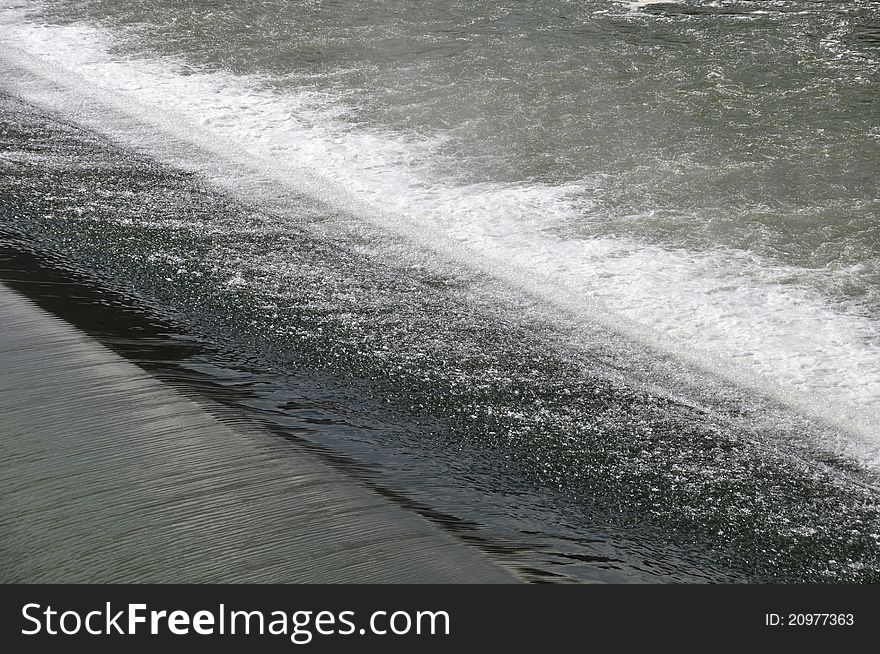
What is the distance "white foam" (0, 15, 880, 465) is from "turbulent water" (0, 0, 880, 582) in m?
0.02

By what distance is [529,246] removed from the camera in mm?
3920

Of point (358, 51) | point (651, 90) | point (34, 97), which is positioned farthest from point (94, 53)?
point (651, 90)

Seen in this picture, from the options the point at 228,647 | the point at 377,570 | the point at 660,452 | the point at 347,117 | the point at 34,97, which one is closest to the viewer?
the point at 228,647

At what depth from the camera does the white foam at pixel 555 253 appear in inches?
121

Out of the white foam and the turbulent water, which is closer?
the turbulent water

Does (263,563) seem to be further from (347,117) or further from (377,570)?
(347,117)

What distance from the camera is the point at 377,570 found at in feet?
6.56

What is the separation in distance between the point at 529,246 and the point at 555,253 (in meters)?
0.12

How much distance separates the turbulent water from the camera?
2.43m

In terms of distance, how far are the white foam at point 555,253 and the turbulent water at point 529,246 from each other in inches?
0.6

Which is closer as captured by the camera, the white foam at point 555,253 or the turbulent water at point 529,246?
the turbulent water at point 529,246

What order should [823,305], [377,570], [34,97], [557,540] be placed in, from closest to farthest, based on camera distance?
[377,570] < [557,540] < [823,305] < [34,97]

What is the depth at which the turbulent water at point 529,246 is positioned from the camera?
243 centimetres

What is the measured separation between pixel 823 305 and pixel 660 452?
4.07ft
